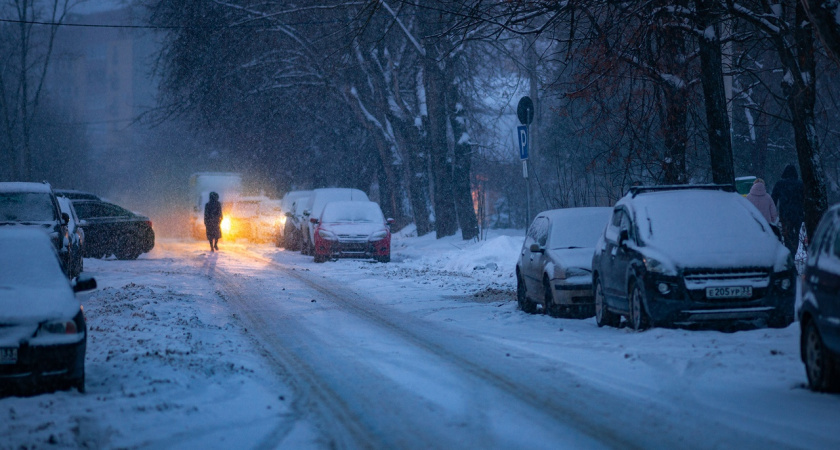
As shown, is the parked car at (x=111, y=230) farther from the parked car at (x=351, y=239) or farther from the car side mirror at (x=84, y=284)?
the car side mirror at (x=84, y=284)

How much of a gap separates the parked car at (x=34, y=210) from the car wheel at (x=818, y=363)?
44.7 ft

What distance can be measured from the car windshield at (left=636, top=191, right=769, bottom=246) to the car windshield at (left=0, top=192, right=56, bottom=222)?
11.8 metres

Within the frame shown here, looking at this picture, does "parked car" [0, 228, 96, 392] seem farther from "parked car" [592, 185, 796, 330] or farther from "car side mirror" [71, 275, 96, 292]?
"parked car" [592, 185, 796, 330]

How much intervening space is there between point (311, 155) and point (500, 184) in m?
13.8

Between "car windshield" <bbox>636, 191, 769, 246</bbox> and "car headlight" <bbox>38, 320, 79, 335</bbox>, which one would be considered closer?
"car headlight" <bbox>38, 320, 79, 335</bbox>

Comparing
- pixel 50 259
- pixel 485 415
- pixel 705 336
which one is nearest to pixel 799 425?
pixel 485 415

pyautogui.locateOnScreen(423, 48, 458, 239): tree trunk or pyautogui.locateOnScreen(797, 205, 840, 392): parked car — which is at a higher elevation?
pyautogui.locateOnScreen(423, 48, 458, 239): tree trunk

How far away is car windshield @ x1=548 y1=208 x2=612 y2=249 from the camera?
514 inches

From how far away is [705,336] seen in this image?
9.35m

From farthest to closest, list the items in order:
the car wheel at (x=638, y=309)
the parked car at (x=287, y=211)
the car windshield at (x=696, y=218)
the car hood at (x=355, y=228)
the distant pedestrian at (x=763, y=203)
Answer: the parked car at (x=287, y=211) < the car hood at (x=355, y=228) < the distant pedestrian at (x=763, y=203) < the car windshield at (x=696, y=218) < the car wheel at (x=638, y=309)

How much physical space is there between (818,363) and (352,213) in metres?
19.8

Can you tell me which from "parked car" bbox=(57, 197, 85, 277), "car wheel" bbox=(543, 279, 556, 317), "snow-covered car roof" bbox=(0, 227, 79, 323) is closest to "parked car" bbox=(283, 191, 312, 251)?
"parked car" bbox=(57, 197, 85, 277)

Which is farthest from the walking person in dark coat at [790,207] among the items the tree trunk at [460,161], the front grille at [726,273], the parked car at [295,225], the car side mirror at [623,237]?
the parked car at [295,225]

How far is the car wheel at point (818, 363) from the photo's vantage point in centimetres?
661
